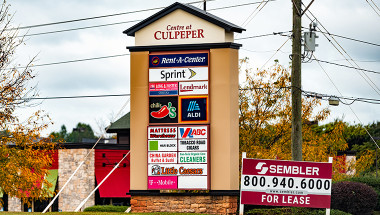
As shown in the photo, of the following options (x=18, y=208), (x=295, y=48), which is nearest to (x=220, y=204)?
(x=295, y=48)

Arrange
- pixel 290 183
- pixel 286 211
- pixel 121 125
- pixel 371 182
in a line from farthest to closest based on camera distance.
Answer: pixel 121 125 < pixel 371 182 < pixel 286 211 < pixel 290 183

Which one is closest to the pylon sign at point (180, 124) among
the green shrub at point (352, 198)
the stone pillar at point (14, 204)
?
the green shrub at point (352, 198)

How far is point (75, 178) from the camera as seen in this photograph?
47469 millimetres

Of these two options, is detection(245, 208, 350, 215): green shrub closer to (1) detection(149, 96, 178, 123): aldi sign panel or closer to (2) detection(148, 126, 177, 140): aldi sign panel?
(2) detection(148, 126, 177, 140): aldi sign panel

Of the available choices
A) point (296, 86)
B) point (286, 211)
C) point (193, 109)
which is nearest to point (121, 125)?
point (286, 211)

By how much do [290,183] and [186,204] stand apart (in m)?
6.63

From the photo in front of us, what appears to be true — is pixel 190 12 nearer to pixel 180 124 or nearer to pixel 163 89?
pixel 163 89

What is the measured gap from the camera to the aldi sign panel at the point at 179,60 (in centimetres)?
2623

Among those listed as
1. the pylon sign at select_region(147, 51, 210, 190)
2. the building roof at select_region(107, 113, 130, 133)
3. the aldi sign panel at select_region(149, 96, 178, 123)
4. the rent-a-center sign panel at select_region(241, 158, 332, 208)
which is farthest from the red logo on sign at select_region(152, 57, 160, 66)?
the building roof at select_region(107, 113, 130, 133)

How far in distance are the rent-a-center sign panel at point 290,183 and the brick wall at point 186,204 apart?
5.35 m

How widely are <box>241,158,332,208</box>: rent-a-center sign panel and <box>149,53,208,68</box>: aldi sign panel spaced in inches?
265

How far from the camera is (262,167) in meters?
20.9

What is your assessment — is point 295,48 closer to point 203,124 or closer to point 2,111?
point 203,124

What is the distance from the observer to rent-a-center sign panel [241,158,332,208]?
68.6 feet
